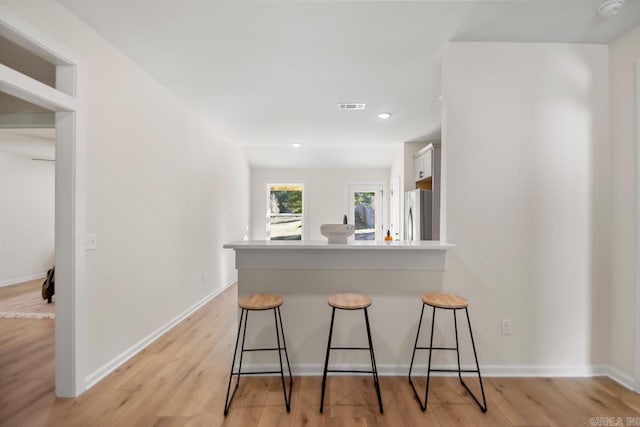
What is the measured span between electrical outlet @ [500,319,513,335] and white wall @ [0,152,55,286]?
7288mm

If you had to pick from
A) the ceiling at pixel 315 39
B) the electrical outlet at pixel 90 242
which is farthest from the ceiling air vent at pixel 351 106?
the electrical outlet at pixel 90 242

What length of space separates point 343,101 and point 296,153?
2.68m

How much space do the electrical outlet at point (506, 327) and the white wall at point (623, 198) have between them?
29.6 inches

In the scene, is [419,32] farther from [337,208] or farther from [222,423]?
[337,208]

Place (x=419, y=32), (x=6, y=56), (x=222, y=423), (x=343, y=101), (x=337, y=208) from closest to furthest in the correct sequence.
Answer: (x=222, y=423) < (x=419, y=32) < (x=6, y=56) < (x=343, y=101) < (x=337, y=208)

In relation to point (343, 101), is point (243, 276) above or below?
below

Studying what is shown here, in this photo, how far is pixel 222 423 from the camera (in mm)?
1668

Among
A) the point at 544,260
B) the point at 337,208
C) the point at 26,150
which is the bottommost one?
the point at 544,260

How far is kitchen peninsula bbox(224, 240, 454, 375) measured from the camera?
2.18 meters

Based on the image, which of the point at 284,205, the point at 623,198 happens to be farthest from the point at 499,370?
the point at 284,205

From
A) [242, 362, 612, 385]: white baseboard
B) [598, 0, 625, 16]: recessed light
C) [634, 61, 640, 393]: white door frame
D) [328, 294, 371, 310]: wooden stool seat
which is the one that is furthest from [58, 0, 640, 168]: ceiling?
[242, 362, 612, 385]: white baseboard

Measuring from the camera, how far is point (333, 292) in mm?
2199

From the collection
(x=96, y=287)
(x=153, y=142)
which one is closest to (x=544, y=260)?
(x=96, y=287)

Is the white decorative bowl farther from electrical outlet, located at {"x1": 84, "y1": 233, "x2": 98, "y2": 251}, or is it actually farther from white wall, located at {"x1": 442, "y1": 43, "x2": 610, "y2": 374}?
electrical outlet, located at {"x1": 84, "y1": 233, "x2": 98, "y2": 251}
